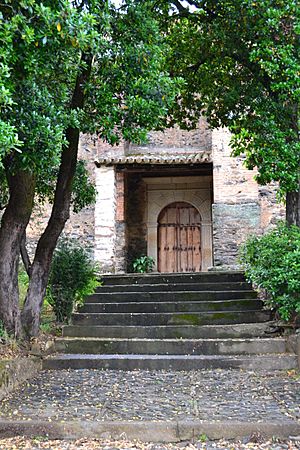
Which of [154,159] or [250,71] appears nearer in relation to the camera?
[250,71]

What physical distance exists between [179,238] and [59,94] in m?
9.08

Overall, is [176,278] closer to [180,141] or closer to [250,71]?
[250,71]

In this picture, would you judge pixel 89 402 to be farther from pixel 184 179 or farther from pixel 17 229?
pixel 184 179

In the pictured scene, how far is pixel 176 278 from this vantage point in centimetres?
813

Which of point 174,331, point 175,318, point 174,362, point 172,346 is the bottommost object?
point 174,362

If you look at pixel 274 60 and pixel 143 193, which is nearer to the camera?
pixel 274 60

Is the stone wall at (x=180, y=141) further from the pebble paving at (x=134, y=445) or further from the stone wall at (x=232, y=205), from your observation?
the pebble paving at (x=134, y=445)

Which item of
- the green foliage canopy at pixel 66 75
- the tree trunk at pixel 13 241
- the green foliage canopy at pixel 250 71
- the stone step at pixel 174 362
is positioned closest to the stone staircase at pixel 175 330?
the stone step at pixel 174 362

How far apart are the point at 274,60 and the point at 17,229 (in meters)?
3.60

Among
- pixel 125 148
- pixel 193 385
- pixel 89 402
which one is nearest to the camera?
pixel 89 402

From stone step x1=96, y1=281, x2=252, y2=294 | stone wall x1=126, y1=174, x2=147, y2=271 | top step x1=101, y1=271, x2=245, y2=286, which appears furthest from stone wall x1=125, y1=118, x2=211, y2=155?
stone step x1=96, y1=281, x2=252, y2=294

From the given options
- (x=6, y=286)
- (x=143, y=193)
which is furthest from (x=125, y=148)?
(x=6, y=286)

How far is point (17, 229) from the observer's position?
511cm

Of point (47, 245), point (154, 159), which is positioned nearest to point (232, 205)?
point (154, 159)
